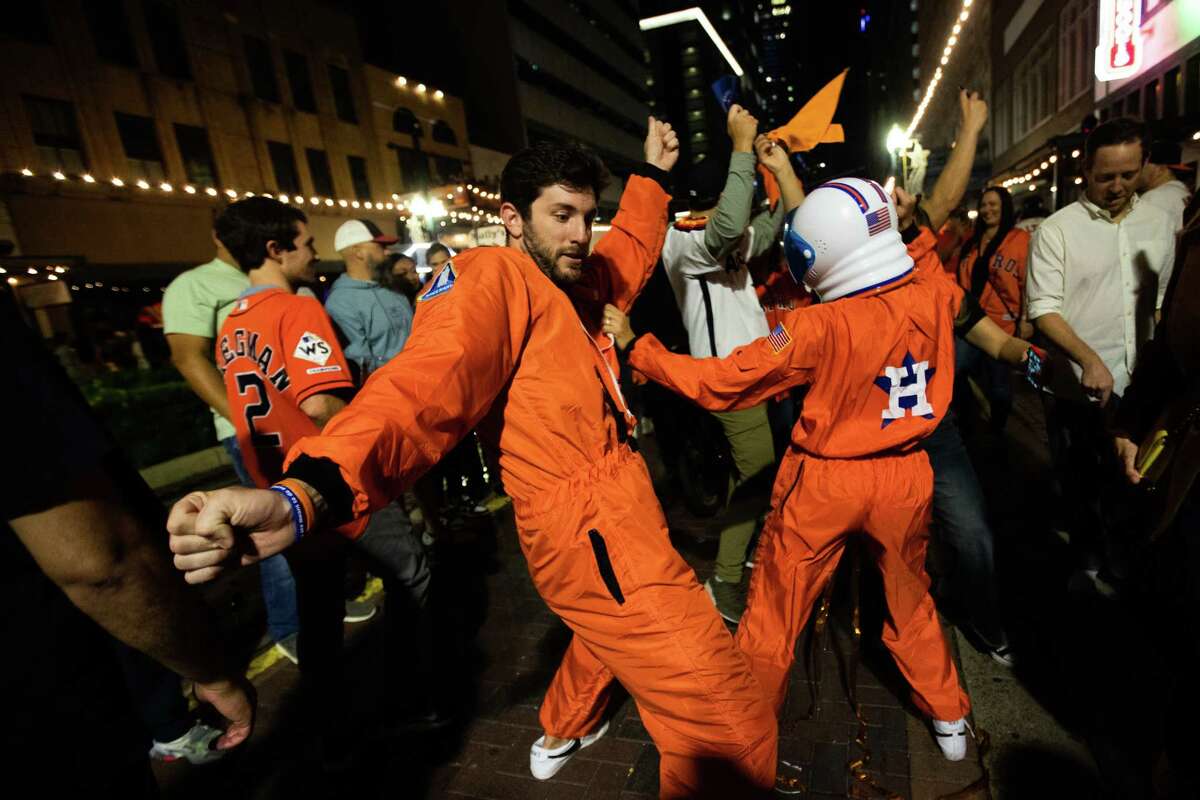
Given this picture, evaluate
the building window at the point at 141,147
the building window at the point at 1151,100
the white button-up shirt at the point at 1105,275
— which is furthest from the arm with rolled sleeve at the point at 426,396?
the building window at the point at 141,147

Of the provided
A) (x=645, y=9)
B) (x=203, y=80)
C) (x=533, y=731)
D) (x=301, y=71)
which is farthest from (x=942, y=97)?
(x=533, y=731)

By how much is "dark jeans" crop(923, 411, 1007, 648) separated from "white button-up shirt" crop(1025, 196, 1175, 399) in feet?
3.70

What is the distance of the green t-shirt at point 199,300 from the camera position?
3.26m

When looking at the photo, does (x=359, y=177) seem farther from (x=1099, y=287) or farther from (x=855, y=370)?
(x=855, y=370)

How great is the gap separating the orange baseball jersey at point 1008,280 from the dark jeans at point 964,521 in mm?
3026

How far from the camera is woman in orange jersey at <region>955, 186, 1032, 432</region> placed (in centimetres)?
498

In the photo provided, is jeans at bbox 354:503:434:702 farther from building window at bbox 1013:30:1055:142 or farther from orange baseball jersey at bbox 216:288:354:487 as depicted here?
building window at bbox 1013:30:1055:142

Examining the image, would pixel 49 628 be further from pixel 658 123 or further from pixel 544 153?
pixel 658 123

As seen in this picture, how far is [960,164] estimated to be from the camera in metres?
3.27

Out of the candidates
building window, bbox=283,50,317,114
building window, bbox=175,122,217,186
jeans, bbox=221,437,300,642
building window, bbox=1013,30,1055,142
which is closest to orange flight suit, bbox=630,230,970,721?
jeans, bbox=221,437,300,642

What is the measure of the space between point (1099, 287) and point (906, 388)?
191cm

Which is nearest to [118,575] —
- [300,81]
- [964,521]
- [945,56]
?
[964,521]

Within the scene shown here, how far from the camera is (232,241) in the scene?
2.92 meters

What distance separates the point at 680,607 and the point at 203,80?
2665 centimetres
